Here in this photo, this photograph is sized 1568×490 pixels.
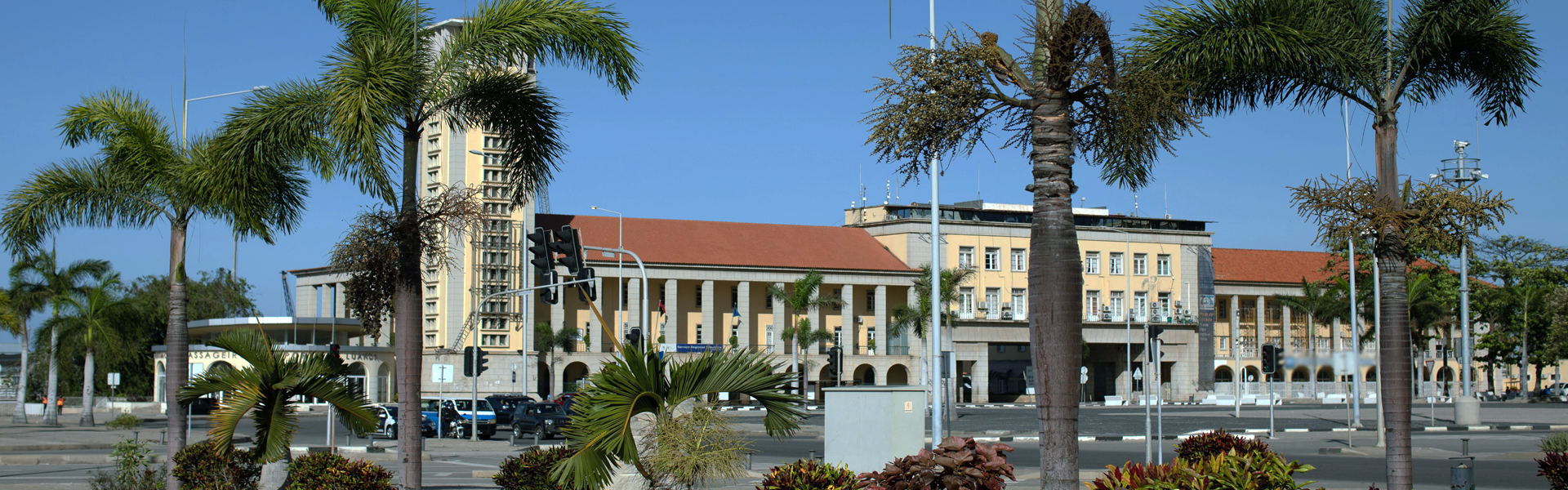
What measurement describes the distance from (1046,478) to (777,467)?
212cm

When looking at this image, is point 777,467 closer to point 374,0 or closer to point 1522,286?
point 374,0

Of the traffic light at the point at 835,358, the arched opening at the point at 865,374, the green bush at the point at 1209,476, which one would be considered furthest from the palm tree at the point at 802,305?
the green bush at the point at 1209,476

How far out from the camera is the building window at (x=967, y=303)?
3157 inches

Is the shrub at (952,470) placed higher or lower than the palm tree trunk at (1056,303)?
lower

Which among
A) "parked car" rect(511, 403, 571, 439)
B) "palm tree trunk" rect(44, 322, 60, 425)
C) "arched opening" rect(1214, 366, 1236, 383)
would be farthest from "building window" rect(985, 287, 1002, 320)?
"palm tree trunk" rect(44, 322, 60, 425)

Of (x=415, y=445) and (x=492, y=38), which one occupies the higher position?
(x=492, y=38)

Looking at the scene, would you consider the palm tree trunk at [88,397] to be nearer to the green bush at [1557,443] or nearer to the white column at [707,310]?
the white column at [707,310]

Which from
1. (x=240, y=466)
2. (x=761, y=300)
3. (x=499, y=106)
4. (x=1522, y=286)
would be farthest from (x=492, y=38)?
(x=1522, y=286)

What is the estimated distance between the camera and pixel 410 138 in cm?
1253

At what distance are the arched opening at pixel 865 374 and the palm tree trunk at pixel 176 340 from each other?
64.5m

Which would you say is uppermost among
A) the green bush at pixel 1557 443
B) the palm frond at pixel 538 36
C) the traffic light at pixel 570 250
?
the palm frond at pixel 538 36

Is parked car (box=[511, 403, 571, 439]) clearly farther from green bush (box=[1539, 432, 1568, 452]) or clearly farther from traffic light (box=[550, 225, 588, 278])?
green bush (box=[1539, 432, 1568, 452])

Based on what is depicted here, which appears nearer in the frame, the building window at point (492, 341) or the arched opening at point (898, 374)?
the building window at point (492, 341)

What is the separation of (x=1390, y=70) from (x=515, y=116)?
8.80 meters
